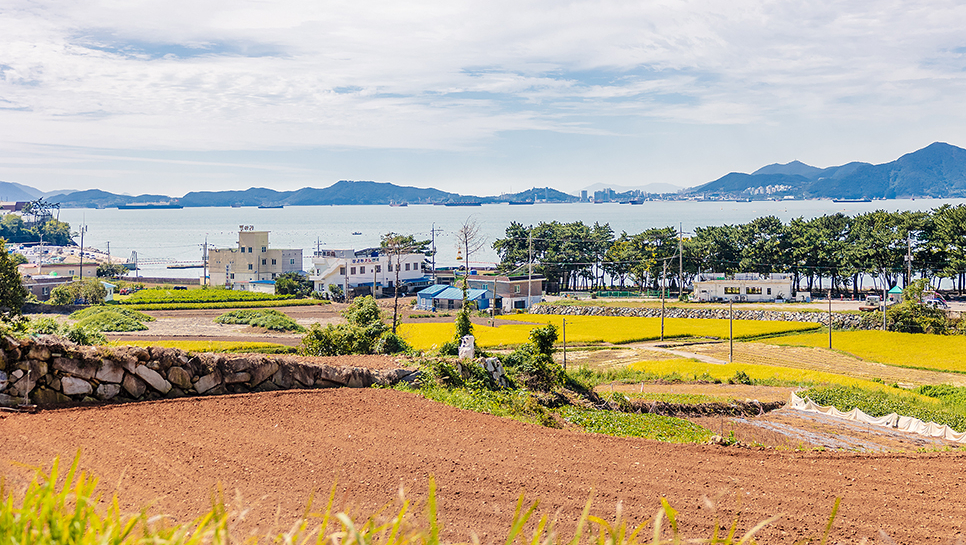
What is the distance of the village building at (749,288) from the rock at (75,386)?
64266 millimetres

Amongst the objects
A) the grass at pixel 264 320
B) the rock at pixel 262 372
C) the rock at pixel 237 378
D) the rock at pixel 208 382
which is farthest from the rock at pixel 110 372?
the grass at pixel 264 320

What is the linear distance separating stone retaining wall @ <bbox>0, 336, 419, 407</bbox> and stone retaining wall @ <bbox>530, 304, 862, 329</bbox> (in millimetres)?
52028

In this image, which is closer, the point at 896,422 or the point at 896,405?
the point at 896,422

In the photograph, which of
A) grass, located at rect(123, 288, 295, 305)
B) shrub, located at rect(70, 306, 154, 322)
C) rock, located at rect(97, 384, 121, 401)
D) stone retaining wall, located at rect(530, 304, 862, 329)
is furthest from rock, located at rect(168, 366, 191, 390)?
grass, located at rect(123, 288, 295, 305)

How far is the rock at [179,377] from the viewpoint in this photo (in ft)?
30.5

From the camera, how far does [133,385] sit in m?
9.01

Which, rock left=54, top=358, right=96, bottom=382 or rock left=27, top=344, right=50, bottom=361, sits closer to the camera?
rock left=27, top=344, right=50, bottom=361

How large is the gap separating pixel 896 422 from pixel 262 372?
48.6 feet

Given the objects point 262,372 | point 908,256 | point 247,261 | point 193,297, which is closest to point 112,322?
point 193,297

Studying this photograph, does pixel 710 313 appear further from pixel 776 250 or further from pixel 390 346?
pixel 390 346

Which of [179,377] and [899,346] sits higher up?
[179,377]

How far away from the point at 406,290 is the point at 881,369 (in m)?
52.8

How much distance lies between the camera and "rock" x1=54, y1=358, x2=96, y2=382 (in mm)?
8648

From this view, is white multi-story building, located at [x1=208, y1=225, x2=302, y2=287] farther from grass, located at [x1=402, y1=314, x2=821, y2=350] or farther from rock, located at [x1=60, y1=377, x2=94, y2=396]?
rock, located at [x1=60, y1=377, x2=94, y2=396]
